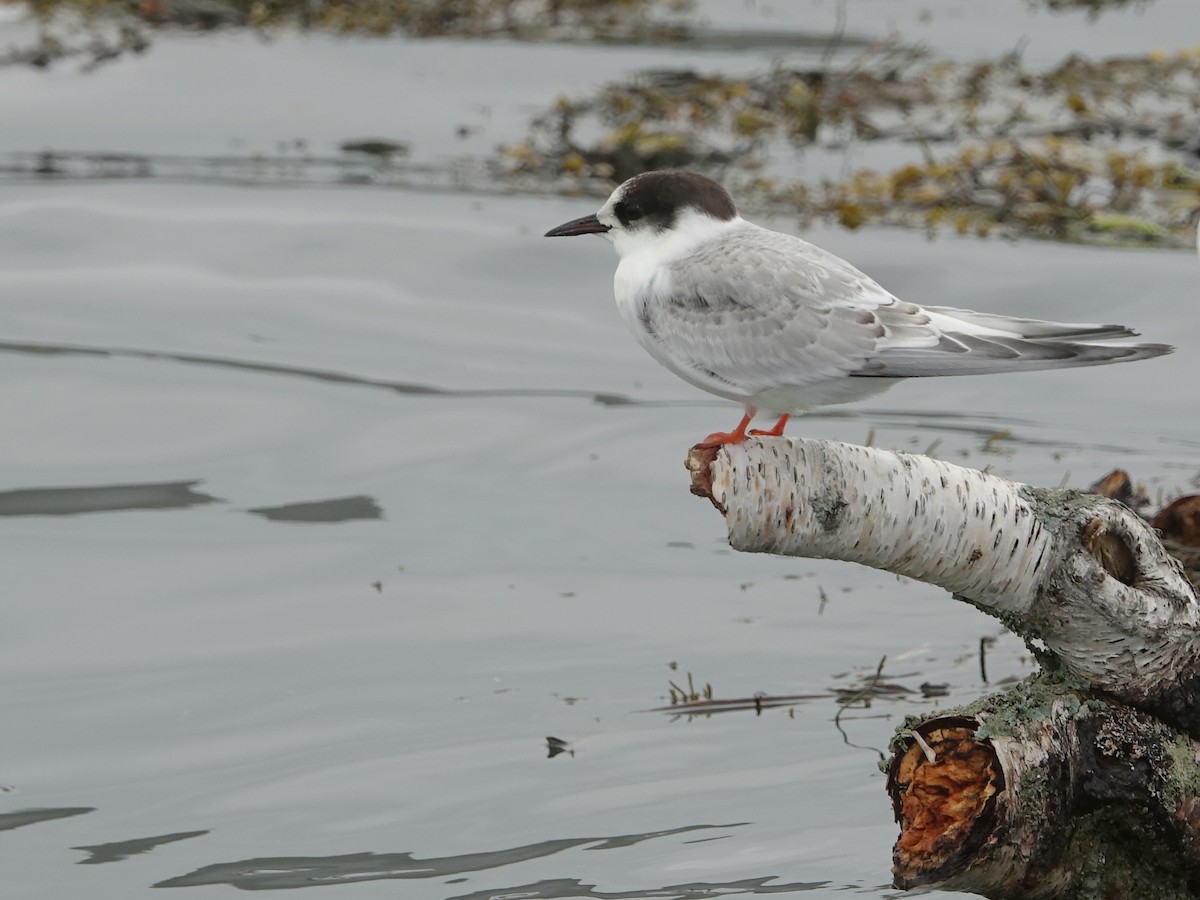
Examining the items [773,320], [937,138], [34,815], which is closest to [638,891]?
[773,320]

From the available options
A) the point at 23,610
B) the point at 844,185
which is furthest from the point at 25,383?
the point at 844,185

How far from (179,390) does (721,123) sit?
6709 mm

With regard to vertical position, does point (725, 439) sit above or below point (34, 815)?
above

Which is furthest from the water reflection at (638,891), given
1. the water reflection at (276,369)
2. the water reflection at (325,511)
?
the water reflection at (276,369)

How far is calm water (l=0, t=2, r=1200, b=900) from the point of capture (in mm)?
7773

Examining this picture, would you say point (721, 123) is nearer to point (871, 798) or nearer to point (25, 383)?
point (25, 383)

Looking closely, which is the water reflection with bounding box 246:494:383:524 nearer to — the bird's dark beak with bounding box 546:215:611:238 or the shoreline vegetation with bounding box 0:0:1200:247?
the shoreline vegetation with bounding box 0:0:1200:247

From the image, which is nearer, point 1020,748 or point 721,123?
point 1020,748

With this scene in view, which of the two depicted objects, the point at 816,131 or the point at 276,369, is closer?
the point at 276,369

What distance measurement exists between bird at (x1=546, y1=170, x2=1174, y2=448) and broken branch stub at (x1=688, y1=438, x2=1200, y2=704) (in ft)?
1.04

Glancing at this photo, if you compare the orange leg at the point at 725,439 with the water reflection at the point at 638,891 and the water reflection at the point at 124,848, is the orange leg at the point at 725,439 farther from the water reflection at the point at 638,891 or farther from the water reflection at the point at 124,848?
the water reflection at the point at 124,848

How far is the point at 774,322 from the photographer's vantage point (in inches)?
238

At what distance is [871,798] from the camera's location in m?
7.77

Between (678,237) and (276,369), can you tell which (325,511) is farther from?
(678,237)
